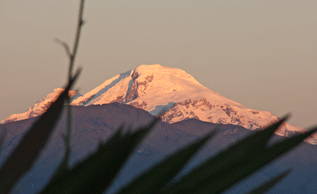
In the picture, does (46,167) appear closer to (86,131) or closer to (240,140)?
(86,131)

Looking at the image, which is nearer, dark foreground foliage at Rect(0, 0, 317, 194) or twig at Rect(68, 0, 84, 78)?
dark foreground foliage at Rect(0, 0, 317, 194)

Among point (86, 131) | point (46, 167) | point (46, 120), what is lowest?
point (46, 167)

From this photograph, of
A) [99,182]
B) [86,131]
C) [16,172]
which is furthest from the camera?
[86,131]

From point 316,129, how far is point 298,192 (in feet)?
658

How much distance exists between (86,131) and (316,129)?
199 meters

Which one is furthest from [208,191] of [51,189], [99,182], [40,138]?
[40,138]

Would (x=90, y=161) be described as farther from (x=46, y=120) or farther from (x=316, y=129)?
Result: (x=316, y=129)

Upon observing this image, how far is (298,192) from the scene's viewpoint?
180 m

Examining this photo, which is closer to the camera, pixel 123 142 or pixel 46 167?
pixel 123 142

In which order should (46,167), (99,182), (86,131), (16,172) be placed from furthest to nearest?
1. (86,131)
2. (46,167)
3. (16,172)
4. (99,182)

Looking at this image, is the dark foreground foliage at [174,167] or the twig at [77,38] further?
the twig at [77,38]

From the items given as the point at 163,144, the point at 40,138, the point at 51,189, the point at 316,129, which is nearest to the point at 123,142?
the point at 51,189

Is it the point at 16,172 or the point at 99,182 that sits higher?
the point at 99,182

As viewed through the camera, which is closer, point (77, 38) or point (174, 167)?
point (174, 167)
